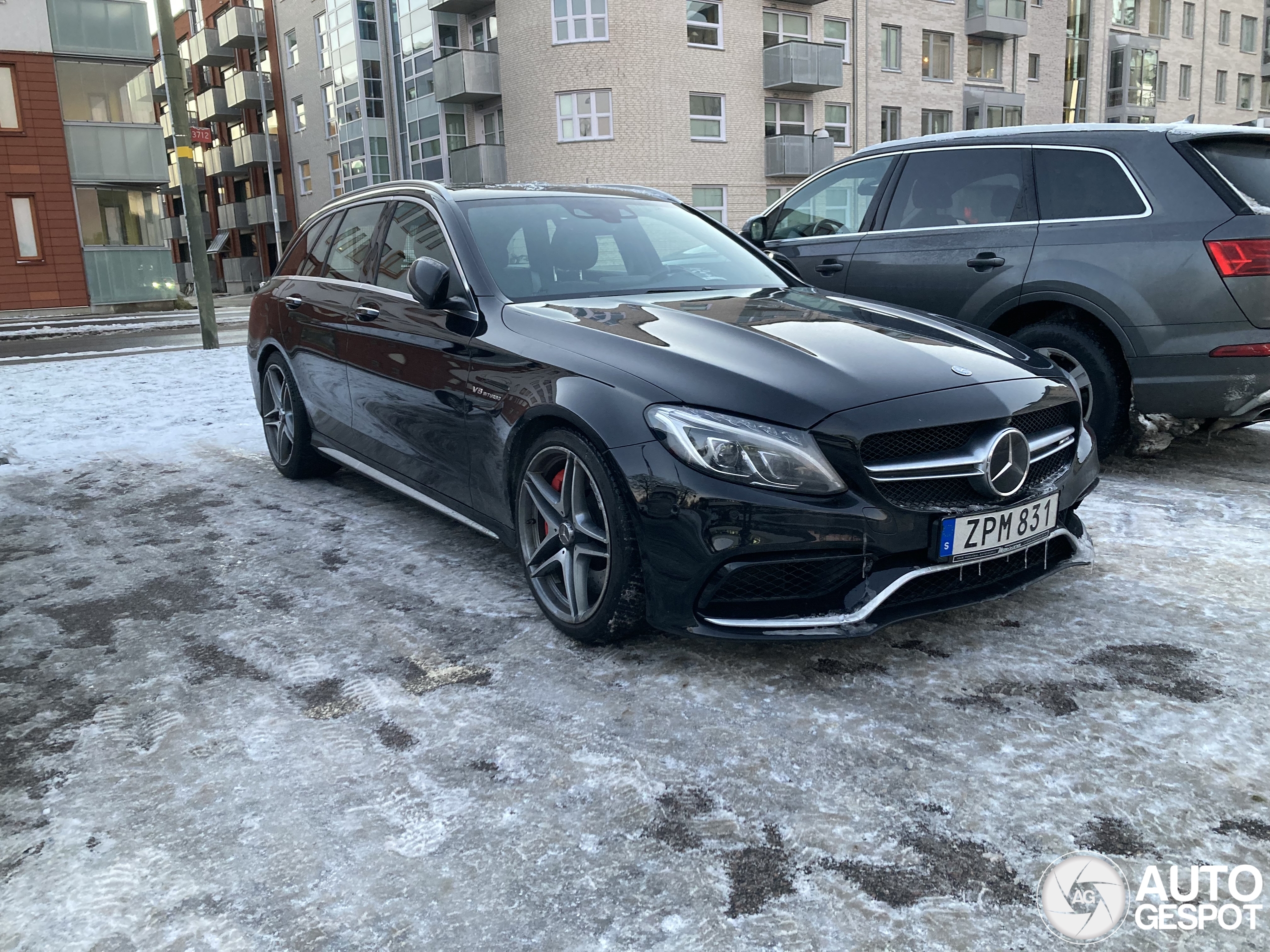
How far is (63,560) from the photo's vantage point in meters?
4.60

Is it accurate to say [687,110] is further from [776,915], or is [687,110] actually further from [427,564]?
[776,915]

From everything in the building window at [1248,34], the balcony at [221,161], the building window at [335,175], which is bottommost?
the building window at [335,175]

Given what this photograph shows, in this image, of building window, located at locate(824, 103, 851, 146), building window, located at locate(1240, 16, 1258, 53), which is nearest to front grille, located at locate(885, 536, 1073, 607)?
building window, located at locate(824, 103, 851, 146)

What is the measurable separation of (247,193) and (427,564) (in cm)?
5575

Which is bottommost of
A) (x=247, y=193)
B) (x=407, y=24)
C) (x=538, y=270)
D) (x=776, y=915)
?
(x=776, y=915)

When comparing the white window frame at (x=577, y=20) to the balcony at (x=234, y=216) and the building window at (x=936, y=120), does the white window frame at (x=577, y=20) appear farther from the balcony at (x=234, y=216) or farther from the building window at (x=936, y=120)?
the balcony at (x=234, y=216)

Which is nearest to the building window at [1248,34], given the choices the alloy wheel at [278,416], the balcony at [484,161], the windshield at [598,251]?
the balcony at [484,161]

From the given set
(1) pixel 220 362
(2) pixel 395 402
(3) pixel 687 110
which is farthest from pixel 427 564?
(3) pixel 687 110

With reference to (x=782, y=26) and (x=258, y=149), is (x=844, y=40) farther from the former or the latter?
(x=258, y=149)

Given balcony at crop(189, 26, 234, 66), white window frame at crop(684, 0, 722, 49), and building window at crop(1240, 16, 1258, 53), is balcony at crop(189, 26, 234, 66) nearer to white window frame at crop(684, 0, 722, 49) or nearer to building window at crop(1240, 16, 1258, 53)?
white window frame at crop(684, 0, 722, 49)

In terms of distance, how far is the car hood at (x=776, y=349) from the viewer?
9.93ft

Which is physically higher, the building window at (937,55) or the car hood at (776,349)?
the building window at (937,55)

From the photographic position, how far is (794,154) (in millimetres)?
33406

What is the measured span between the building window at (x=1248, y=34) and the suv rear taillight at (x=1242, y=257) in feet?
195
